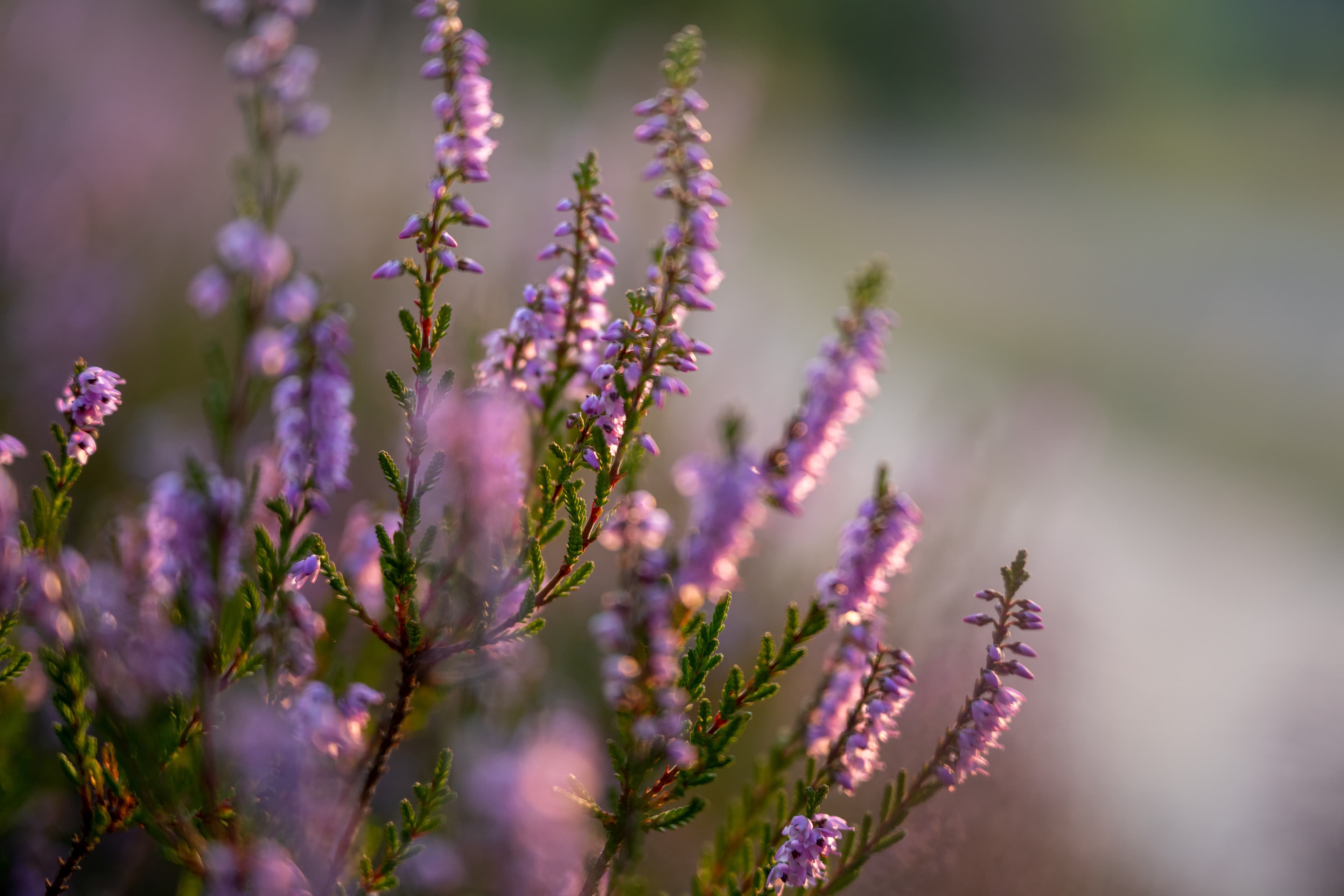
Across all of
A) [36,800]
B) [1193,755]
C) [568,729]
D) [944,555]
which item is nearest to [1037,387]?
[944,555]

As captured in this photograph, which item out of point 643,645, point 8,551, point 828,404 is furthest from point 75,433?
point 828,404

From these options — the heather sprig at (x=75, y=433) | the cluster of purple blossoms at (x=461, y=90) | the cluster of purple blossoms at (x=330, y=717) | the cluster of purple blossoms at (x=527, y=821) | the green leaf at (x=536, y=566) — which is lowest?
the cluster of purple blossoms at (x=527, y=821)

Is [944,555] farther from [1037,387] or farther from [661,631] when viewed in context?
[661,631]

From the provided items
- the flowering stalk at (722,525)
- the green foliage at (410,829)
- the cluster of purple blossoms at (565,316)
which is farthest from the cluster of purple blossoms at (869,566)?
the green foliage at (410,829)

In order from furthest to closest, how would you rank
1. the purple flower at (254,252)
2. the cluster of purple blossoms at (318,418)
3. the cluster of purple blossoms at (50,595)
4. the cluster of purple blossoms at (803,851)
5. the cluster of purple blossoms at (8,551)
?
the cluster of purple blossoms at (803,851) → the cluster of purple blossoms at (8,551) → the cluster of purple blossoms at (318,418) → the cluster of purple blossoms at (50,595) → the purple flower at (254,252)

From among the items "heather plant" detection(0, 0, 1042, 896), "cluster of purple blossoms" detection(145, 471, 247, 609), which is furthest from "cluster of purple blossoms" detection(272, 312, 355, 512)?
"cluster of purple blossoms" detection(145, 471, 247, 609)

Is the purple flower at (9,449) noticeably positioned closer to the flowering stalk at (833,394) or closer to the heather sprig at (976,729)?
the flowering stalk at (833,394)

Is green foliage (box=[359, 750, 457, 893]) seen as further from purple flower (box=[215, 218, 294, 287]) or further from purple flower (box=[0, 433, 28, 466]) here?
purple flower (box=[0, 433, 28, 466])

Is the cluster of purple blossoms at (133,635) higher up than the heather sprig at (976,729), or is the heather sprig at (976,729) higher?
the heather sprig at (976,729)
